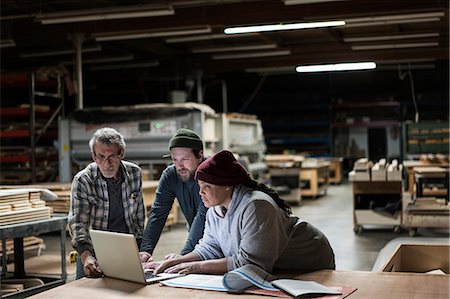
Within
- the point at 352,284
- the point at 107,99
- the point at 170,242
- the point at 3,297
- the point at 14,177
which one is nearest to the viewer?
the point at 352,284

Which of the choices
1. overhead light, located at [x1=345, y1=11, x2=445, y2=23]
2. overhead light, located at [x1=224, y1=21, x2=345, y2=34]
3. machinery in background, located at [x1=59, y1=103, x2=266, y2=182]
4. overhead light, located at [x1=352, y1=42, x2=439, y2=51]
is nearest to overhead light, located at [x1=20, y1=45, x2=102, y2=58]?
machinery in background, located at [x1=59, y1=103, x2=266, y2=182]

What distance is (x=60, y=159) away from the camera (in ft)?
37.0

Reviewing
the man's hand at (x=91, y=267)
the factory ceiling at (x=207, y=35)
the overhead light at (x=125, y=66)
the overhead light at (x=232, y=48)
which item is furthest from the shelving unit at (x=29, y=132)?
the man's hand at (x=91, y=267)

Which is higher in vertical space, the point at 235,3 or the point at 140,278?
the point at 235,3

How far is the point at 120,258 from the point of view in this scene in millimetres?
2848

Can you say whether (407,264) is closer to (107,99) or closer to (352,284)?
(352,284)

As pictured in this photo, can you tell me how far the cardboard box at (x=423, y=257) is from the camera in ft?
13.5

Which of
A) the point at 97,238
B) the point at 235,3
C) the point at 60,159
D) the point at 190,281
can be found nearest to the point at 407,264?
the point at 190,281

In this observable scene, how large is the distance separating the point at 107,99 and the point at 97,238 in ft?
57.3

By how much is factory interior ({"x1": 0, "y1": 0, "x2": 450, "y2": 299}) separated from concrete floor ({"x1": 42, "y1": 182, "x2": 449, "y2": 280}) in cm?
3

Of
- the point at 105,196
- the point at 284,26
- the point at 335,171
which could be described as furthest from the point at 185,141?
the point at 335,171

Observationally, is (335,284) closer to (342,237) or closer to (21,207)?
(21,207)

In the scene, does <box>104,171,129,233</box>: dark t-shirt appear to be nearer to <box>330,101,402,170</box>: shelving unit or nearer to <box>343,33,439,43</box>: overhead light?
<box>343,33,439,43</box>: overhead light

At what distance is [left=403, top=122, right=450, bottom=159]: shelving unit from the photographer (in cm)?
1534
